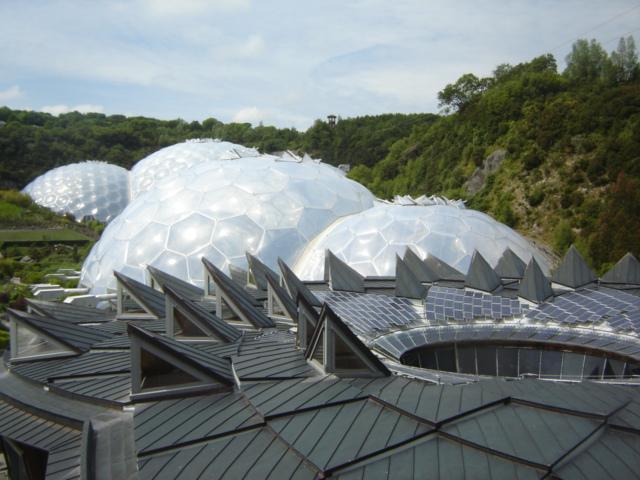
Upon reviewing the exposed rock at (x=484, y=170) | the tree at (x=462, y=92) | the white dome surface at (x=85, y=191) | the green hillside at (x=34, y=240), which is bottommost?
the green hillside at (x=34, y=240)

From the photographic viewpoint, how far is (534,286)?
15.2m

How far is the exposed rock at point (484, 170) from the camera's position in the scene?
172ft

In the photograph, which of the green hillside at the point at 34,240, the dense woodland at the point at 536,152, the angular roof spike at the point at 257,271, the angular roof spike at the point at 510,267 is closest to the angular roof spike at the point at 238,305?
the angular roof spike at the point at 257,271

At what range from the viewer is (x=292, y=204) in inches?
1014

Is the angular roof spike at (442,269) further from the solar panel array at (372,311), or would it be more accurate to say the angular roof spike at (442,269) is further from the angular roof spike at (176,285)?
the angular roof spike at (176,285)

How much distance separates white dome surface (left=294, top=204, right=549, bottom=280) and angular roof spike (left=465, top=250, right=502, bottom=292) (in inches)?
195

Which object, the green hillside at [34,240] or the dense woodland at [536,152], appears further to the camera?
the green hillside at [34,240]

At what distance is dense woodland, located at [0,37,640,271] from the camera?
41.6 meters

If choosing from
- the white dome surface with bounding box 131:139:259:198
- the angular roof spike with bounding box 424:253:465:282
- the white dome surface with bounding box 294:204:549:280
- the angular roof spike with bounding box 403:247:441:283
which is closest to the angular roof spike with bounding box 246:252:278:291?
the angular roof spike with bounding box 403:247:441:283

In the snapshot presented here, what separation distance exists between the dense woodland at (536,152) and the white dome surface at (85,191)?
1343 cm

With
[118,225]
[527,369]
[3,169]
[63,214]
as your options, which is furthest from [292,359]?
[3,169]

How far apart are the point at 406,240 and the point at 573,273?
22.9 feet

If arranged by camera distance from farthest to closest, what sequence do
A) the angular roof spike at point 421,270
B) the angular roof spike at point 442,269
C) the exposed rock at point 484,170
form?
the exposed rock at point 484,170 < the angular roof spike at point 442,269 < the angular roof spike at point 421,270

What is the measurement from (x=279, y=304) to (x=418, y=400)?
668 centimetres
